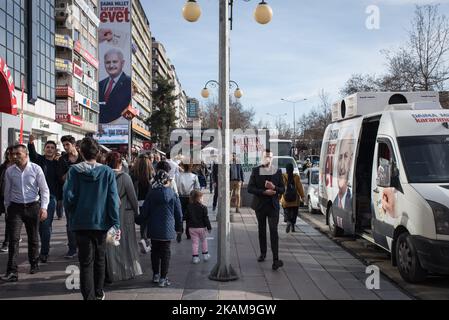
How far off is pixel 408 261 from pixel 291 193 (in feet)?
17.4

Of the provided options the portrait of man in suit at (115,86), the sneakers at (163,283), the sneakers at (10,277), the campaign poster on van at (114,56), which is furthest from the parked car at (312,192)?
the portrait of man in suit at (115,86)

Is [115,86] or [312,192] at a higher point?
→ [115,86]

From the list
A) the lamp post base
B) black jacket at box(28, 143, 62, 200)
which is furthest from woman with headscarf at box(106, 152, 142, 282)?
black jacket at box(28, 143, 62, 200)

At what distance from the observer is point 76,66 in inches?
1964

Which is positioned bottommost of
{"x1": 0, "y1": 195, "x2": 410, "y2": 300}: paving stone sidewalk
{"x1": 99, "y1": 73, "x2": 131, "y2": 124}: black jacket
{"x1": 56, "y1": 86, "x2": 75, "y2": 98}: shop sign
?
{"x1": 0, "y1": 195, "x2": 410, "y2": 300}: paving stone sidewalk

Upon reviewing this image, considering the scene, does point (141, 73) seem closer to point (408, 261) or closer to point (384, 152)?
point (384, 152)

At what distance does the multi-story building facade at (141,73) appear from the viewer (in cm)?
8481

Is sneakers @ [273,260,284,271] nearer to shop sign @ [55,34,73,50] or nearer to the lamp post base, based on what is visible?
the lamp post base

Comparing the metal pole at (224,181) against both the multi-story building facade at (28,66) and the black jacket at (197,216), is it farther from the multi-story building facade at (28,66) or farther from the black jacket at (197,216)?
the multi-story building facade at (28,66)

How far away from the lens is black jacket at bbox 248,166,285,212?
8086mm

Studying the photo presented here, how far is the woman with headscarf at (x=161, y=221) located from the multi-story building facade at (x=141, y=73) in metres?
73.7

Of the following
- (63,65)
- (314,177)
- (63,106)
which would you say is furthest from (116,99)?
(314,177)

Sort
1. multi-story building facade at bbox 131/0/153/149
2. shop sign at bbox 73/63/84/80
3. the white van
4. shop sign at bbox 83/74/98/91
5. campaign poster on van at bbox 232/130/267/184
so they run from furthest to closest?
multi-story building facade at bbox 131/0/153/149, shop sign at bbox 83/74/98/91, shop sign at bbox 73/63/84/80, campaign poster on van at bbox 232/130/267/184, the white van
